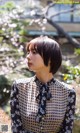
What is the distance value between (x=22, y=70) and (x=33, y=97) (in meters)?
5.88

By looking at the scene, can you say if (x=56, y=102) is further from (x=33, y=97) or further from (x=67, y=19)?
(x=67, y=19)

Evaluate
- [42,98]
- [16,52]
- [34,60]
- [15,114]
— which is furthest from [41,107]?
[16,52]

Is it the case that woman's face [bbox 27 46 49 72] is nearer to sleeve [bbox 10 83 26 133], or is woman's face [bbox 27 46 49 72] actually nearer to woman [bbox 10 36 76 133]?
woman [bbox 10 36 76 133]

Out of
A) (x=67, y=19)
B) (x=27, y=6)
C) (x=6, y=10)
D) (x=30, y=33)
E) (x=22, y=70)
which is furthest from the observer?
(x=67, y=19)

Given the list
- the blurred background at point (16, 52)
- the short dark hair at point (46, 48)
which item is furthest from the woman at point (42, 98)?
the blurred background at point (16, 52)

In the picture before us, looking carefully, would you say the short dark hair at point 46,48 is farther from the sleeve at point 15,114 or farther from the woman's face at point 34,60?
the sleeve at point 15,114

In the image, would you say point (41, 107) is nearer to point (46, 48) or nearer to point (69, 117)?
point (69, 117)

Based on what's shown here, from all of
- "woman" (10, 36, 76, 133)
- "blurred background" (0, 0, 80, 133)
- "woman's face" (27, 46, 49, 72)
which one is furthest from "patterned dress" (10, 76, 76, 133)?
"blurred background" (0, 0, 80, 133)

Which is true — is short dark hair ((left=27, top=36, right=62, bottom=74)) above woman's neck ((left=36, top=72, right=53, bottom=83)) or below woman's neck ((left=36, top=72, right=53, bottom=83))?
above

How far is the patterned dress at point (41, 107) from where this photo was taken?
2.09 meters

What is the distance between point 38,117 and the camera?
207 centimetres

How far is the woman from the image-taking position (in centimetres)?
205

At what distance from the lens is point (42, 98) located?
2.10 meters

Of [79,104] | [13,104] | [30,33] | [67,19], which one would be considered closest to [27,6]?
[30,33]
